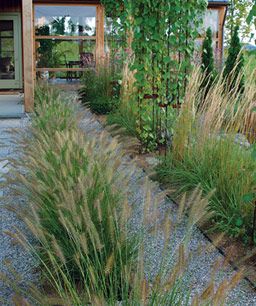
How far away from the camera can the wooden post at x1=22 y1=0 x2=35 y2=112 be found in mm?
8805

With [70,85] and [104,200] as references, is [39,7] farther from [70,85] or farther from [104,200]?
[104,200]

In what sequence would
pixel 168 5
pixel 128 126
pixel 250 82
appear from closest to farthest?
pixel 250 82, pixel 168 5, pixel 128 126

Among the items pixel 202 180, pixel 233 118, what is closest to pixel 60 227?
pixel 202 180

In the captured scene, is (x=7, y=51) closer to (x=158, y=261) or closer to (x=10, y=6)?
(x=10, y=6)

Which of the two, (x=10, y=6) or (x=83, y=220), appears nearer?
(x=83, y=220)

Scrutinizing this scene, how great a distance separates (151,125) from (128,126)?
62cm

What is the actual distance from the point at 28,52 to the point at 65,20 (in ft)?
16.0

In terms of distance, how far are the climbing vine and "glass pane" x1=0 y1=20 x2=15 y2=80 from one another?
847 cm

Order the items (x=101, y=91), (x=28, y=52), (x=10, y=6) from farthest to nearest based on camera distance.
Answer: (x=10, y=6) → (x=101, y=91) → (x=28, y=52)

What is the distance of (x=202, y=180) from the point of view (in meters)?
3.92

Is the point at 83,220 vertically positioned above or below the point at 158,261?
above

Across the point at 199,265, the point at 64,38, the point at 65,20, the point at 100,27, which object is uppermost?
the point at 65,20

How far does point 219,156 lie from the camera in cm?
397

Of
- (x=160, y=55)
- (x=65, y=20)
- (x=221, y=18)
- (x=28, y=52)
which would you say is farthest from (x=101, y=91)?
(x=221, y=18)
